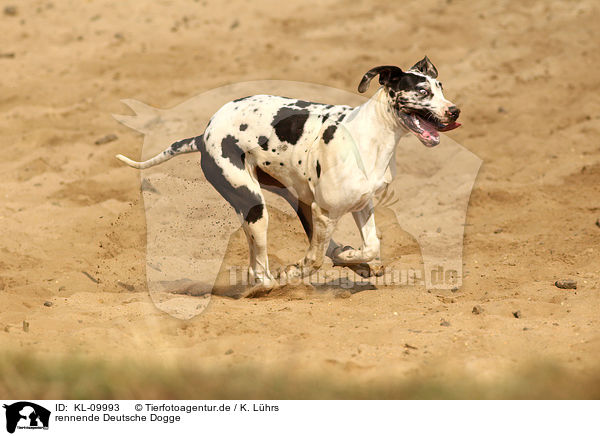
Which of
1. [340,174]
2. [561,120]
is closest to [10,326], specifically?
[340,174]

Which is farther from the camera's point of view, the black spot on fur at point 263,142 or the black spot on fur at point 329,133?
the black spot on fur at point 263,142

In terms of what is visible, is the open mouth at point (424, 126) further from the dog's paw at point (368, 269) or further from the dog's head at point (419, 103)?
the dog's paw at point (368, 269)

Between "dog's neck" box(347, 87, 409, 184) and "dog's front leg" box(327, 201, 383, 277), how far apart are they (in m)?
0.40

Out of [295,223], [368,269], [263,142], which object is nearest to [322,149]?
[263,142]

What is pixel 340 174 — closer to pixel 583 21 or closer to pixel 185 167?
pixel 185 167

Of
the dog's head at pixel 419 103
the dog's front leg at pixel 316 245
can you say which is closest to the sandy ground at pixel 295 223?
the dog's front leg at pixel 316 245

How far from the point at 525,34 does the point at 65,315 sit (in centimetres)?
1012

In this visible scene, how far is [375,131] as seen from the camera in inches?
250

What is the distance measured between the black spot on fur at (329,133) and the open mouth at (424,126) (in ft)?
1.80

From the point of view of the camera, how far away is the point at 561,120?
11.1m

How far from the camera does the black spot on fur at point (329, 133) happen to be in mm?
6344

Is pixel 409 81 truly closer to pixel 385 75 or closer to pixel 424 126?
pixel 385 75

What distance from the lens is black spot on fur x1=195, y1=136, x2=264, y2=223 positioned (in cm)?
663
